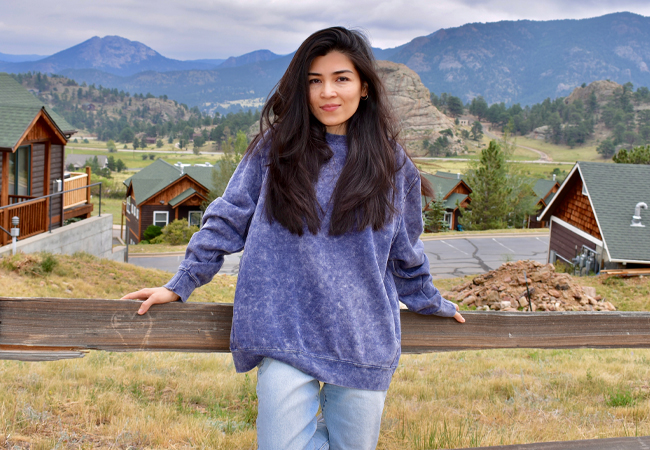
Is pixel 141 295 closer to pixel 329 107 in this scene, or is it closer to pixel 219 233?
pixel 219 233

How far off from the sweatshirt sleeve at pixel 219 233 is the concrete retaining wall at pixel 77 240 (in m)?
12.1

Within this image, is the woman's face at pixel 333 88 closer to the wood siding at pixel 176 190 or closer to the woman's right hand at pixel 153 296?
the woman's right hand at pixel 153 296

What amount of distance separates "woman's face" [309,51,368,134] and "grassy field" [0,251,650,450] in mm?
1535

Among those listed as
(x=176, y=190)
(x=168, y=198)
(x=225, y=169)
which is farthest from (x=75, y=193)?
(x=225, y=169)

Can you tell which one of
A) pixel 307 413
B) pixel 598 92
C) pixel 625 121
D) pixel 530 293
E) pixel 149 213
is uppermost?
pixel 598 92

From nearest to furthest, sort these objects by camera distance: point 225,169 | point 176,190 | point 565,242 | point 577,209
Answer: point 577,209, point 565,242, point 176,190, point 225,169

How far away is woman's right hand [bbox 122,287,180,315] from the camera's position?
6.47 ft

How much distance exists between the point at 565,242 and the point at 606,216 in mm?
3602

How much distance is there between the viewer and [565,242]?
22.5 metres

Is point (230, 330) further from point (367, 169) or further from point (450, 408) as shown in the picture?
point (450, 408)

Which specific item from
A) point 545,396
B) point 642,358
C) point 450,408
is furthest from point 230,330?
point 642,358

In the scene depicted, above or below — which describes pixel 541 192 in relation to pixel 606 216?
below

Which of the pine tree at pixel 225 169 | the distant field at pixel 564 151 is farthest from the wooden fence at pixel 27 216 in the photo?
the distant field at pixel 564 151

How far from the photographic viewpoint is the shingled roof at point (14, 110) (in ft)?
44.5
